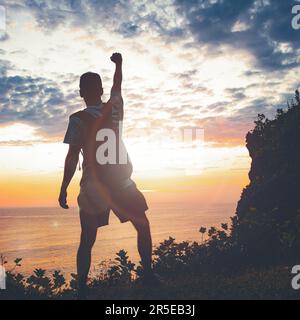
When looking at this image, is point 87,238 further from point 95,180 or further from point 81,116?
point 81,116

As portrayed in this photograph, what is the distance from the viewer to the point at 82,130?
5625mm

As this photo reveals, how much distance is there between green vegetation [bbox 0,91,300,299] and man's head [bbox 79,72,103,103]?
3090 mm

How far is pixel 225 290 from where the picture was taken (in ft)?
20.8

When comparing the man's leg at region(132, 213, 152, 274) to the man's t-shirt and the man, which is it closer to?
the man

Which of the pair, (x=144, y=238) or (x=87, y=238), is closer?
(x=87, y=238)

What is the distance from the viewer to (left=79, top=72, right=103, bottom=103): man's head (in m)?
5.80

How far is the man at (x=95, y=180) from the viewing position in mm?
5645

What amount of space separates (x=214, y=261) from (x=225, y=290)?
2274 mm

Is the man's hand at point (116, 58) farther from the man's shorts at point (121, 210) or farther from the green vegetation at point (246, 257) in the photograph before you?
the green vegetation at point (246, 257)

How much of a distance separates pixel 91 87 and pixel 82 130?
72 cm

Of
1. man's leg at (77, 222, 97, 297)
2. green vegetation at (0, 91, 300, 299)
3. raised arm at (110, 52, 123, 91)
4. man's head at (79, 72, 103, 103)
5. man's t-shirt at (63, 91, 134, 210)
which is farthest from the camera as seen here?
green vegetation at (0, 91, 300, 299)

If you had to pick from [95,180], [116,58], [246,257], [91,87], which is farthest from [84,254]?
[246,257]

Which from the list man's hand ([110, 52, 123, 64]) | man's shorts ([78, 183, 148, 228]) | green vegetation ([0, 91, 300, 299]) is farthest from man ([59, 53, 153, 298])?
green vegetation ([0, 91, 300, 299])
